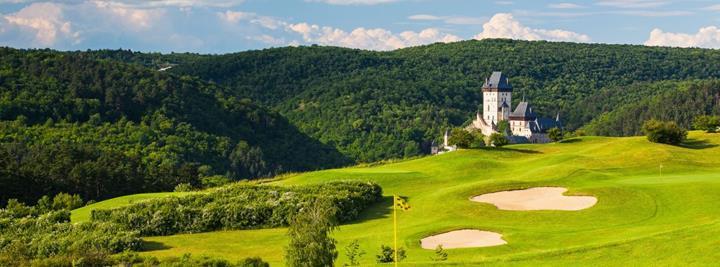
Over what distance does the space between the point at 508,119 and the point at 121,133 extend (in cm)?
6856

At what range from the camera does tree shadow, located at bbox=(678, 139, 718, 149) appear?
7912cm

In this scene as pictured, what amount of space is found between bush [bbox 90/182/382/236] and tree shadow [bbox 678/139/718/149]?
36.6 m

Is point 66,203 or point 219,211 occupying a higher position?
point 219,211

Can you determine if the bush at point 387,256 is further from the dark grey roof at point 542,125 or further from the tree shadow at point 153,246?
the dark grey roof at point 542,125

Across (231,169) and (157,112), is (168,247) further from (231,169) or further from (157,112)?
(157,112)

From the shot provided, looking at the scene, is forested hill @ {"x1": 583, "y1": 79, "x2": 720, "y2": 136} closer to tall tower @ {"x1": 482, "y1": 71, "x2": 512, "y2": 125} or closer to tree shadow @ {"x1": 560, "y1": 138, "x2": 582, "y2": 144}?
tall tower @ {"x1": 482, "y1": 71, "x2": 512, "y2": 125}

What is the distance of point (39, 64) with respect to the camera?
126562mm

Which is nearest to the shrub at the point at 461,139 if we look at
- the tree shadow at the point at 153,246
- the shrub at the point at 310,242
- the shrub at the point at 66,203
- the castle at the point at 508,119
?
the shrub at the point at 66,203

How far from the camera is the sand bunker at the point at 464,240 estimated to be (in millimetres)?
42469

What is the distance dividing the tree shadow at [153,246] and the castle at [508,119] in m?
90.7

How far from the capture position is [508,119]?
509 feet

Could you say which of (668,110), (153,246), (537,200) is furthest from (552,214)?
(668,110)

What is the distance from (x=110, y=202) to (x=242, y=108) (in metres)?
82.4

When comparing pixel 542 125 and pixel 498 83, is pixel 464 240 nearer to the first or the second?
pixel 542 125
